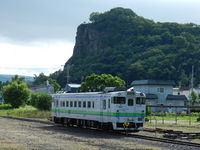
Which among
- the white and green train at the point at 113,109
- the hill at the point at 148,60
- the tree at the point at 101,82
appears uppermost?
the hill at the point at 148,60

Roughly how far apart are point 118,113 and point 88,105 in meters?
4.35

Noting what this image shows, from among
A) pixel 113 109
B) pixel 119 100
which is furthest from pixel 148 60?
pixel 113 109

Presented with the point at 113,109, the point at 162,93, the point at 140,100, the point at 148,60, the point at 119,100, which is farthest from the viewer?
the point at 148,60

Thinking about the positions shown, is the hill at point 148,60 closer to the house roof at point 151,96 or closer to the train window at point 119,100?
the house roof at point 151,96

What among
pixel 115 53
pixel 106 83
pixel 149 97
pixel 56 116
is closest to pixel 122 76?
pixel 115 53

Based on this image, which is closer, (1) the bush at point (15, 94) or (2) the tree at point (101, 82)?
(2) the tree at point (101, 82)

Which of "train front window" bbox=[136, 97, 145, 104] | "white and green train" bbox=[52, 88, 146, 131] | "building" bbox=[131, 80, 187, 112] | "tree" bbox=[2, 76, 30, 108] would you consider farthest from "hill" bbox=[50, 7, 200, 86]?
"train front window" bbox=[136, 97, 145, 104]

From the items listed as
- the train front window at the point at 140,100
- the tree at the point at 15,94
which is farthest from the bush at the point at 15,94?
the train front window at the point at 140,100

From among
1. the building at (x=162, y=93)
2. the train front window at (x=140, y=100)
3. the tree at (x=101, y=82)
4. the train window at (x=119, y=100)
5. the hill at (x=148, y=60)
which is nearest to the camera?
the train window at (x=119, y=100)

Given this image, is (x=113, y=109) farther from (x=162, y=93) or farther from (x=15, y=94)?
(x=162, y=93)

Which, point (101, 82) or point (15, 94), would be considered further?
point (15, 94)

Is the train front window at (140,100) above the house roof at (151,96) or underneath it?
underneath

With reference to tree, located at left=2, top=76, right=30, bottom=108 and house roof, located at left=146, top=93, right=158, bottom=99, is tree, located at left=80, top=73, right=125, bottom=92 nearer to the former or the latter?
tree, located at left=2, top=76, right=30, bottom=108

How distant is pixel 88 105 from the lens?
29781 mm
